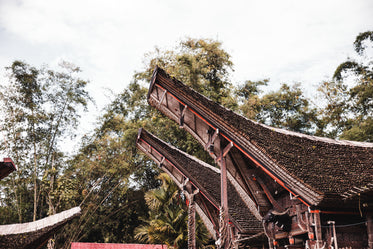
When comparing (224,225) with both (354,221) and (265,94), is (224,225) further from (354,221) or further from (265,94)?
(265,94)

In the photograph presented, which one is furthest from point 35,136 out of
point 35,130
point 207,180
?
point 207,180

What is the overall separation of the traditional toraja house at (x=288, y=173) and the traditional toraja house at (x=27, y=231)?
3541 millimetres

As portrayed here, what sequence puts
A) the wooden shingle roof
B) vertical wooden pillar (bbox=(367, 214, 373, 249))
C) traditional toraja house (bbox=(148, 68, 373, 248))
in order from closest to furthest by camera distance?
the wooden shingle roof, traditional toraja house (bbox=(148, 68, 373, 248)), vertical wooden pillar (bbox=(367, 214, 373, 249))

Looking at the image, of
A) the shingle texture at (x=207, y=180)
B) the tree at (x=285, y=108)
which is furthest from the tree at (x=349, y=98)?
the shingle texture at (x=207, y=180)

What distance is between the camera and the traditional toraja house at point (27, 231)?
395cm

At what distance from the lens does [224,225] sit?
6.66 metres

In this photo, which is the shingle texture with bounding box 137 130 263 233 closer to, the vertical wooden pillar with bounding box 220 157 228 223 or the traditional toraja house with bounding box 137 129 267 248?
the traditional toraja house with bounding box 137 129 267 248

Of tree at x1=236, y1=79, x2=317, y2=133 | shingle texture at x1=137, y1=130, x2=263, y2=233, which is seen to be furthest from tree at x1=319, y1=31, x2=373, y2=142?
shingle texture at x1=137, y1=130, x2=263, y2=233

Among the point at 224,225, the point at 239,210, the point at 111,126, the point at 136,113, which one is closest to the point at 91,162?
the point at 111,126

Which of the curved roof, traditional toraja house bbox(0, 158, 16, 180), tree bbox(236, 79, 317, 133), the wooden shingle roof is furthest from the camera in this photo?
tree bbox(236, 79, 317, 133)

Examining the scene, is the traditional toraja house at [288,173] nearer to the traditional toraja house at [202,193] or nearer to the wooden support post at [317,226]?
the wooden support post at [317,226]

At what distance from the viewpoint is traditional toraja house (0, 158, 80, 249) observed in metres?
3.95

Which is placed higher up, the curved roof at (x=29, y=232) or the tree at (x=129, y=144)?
the tree at (x=129, y=144)

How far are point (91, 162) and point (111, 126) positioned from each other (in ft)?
12.5
